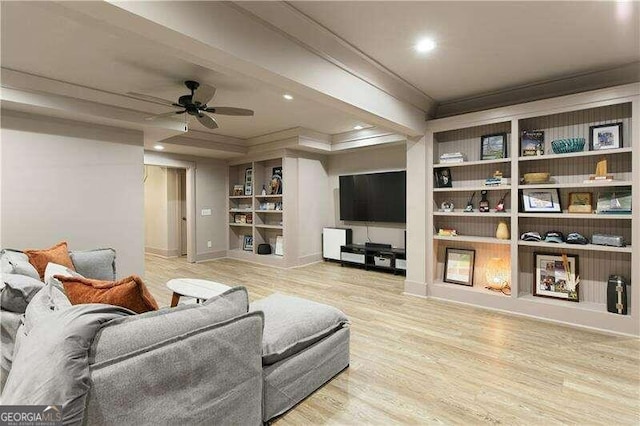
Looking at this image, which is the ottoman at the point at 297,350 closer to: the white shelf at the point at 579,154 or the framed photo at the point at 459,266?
the framed photo at the point at 459,266

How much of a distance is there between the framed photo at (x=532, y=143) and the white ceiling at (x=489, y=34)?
1.91 ft

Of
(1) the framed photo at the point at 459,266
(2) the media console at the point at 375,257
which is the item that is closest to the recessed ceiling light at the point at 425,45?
(1) the framed photo at the point at 459,266

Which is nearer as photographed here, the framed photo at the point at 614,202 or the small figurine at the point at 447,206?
the framed photo at the point at 614,202

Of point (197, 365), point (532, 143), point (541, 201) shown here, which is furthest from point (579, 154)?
point (197, 365)

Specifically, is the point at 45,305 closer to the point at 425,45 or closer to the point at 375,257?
the point at 425,45

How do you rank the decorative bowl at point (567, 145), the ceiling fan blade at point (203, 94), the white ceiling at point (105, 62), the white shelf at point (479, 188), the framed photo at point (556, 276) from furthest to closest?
the white shelf at point (479, 188)
the framed photo at point (556, 276)
the decorative bowl at point (567, 145)
the ceiling fan blade at point (203, 94)
the white ceiling at point (105, 62)

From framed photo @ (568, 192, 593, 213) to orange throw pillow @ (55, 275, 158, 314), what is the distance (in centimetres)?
400

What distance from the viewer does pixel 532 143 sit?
3.61 meters

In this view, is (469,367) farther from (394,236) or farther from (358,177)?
(358,177)

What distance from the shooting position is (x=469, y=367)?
247 cm

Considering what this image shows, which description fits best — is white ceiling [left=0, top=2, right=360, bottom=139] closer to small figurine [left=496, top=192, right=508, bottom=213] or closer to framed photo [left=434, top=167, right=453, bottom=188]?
framed photo [left=434, top=167, right=453, bottom=188]

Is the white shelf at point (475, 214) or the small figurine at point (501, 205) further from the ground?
the small figurine at point (501, 205)

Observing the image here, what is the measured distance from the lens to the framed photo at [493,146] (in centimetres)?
383
